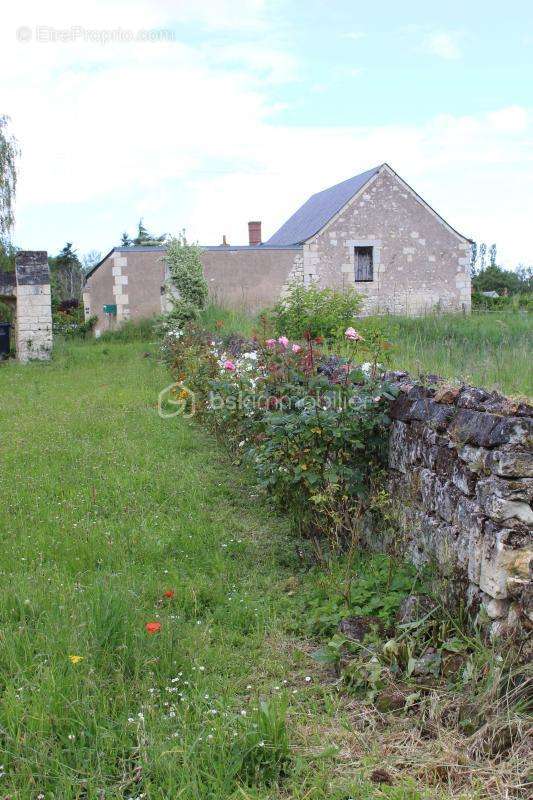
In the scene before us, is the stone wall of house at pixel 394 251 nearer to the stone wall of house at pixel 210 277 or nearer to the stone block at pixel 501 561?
the stone wall of house at pixel 210 277

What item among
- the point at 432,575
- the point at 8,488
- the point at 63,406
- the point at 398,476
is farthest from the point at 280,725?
the point at 63,406

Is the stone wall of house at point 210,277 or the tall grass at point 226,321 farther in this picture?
the stone wall of house at point 210,277

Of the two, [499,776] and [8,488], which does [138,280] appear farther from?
[499,776]

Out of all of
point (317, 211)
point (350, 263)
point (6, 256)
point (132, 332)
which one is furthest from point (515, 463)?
point (6, 256)

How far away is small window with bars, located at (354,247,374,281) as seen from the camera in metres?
23.5

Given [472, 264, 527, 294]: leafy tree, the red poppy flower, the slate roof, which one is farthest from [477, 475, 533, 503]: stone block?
[472, 264, 527, 294]: leafy tree

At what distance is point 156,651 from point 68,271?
53776 mm

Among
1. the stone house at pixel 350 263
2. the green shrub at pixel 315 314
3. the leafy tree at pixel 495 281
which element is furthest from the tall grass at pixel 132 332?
the leafy tree at pixel 495 281

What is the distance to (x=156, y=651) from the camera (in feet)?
10.6

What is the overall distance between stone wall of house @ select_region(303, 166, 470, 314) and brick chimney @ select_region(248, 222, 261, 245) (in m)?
8.77

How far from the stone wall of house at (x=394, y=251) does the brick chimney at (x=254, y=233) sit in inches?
345

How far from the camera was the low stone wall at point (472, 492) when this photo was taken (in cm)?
296

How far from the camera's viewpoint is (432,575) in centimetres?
364

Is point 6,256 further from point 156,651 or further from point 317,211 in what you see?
point 156,651
